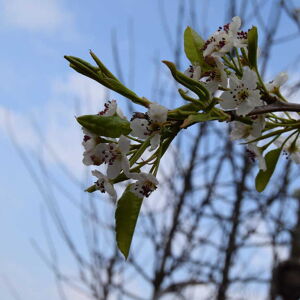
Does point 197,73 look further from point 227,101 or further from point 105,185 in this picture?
point 105,185

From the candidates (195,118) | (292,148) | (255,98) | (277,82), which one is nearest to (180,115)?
(195,118)

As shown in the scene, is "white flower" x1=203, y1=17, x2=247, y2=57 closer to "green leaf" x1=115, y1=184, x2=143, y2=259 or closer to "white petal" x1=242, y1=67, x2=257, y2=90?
"white petal" x1=242, y1=67, x2=257, y2=90

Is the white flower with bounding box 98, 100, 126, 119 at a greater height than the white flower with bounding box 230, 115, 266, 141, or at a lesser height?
lesser

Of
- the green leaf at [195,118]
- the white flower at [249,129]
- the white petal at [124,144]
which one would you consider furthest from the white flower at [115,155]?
the white flower at [249,129]

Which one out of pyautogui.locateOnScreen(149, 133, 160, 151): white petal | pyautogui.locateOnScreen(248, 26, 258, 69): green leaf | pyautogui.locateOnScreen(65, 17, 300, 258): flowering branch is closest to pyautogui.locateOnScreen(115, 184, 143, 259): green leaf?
pyautogui.locateOnScreen(65, 17, 300, 258): flowering branch

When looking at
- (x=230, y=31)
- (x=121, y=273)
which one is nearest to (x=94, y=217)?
(x=121, y=273)

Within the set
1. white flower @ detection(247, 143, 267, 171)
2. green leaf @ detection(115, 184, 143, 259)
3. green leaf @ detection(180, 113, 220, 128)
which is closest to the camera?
green leaf @ detection(180, 113, 220, 128)
